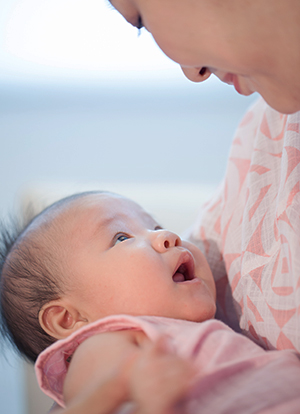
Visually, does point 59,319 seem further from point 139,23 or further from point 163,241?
point 139,23

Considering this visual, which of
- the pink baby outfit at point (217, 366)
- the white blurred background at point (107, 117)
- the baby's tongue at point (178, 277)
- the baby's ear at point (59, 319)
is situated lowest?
the baby's ear at point (59, 319)

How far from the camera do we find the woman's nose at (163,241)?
2.39ft

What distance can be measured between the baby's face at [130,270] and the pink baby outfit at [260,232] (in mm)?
78

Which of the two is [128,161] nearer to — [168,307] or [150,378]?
[168,307]

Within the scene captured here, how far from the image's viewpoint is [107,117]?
81.9 inches

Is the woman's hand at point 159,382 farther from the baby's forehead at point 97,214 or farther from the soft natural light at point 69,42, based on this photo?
the soft natural light at point 69,42

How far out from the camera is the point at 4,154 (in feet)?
6.68

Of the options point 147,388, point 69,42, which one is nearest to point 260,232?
point 147,388

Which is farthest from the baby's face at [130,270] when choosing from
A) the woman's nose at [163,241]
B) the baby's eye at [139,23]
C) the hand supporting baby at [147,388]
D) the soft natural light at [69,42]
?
the soft natural light at [69,42]

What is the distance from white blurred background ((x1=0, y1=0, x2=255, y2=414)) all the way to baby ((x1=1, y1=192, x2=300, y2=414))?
0.99 meters

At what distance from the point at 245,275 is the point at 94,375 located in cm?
30

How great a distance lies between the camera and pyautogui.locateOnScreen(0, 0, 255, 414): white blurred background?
1778 mm

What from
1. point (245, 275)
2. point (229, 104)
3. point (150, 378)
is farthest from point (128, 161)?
point (150, 378)

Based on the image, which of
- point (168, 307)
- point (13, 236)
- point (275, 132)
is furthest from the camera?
point (13, 236)
